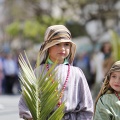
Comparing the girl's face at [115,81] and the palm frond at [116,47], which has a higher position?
the girl's face at [115,81]

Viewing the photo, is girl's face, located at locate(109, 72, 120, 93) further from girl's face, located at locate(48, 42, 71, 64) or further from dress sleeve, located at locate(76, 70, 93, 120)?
girl's face, located at locate(48, 42, 71, 64)

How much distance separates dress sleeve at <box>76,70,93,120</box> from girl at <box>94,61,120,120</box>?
0.20ft

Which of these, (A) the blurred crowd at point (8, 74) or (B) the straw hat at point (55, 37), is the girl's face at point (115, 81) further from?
(A) the blurred crowd at point (8, 74)

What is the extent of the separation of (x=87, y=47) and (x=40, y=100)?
1257 inches

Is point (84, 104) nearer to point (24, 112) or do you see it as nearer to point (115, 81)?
point (115, 81)

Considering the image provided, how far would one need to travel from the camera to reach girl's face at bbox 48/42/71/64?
4.11m

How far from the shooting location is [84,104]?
13.2ft

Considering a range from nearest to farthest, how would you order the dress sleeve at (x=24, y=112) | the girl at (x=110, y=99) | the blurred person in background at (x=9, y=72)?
1. the dress sleeve at (x=24, y=112)
2. the girl at (x=110, y=99)
3. the blurred person in background at (x=9, y=72)

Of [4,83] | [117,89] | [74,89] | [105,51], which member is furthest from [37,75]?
[4,83]

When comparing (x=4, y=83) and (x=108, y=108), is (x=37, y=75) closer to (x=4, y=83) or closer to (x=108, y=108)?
(x=108, y=108)

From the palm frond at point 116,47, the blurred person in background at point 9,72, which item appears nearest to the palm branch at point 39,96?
the palm frond at point 116,47

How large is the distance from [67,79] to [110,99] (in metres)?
0.38

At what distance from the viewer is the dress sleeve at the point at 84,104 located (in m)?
4.01

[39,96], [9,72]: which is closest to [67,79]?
[39,96]
